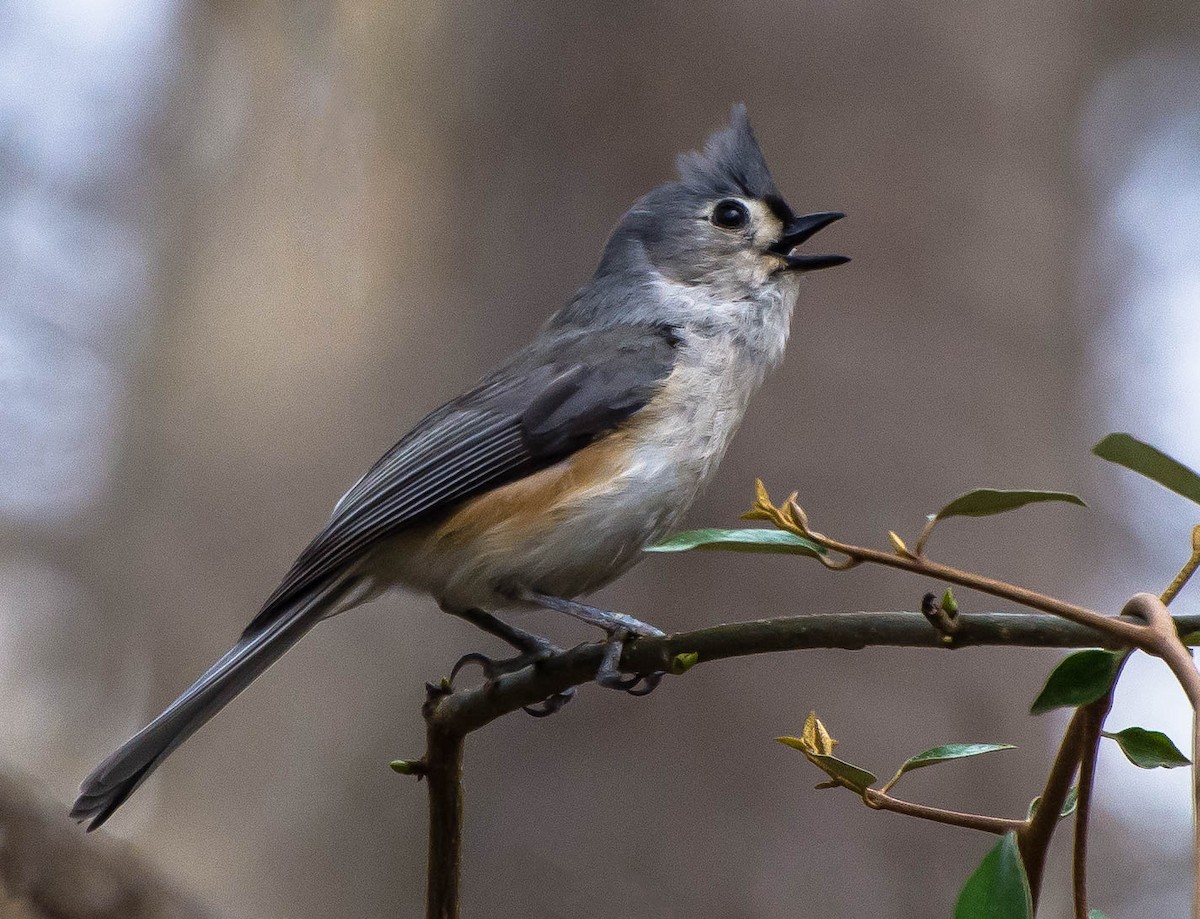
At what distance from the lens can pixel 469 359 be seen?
393cm

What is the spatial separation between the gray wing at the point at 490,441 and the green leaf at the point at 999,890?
1460 millimetres

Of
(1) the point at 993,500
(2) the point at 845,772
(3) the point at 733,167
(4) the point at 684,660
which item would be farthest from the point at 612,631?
(3) the point at 733,167

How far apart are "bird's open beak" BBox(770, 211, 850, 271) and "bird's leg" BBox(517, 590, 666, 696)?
0.81 meters

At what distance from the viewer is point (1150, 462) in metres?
0.74

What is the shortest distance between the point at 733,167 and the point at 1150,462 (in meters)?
1.96

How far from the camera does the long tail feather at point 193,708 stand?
1.69m

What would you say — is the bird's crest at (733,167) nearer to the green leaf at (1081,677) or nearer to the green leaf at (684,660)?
the green leaf at (684,660)

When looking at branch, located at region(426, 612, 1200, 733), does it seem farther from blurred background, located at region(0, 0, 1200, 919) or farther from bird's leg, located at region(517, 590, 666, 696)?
blurred background, located at region(0, 0, 1200, 919)

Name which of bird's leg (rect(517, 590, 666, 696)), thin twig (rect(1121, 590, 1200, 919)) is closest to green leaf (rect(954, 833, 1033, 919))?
thin twig (rect(1121, 590, 1200, 919))

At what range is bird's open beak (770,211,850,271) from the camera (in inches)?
92.3

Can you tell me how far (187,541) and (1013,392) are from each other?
9.97 ft

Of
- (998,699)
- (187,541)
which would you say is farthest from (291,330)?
(998,699)

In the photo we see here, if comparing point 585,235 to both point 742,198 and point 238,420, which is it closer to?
point 742,198

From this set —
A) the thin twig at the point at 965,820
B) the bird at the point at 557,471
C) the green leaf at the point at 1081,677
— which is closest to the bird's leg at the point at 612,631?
the bird at the point at 557,471
